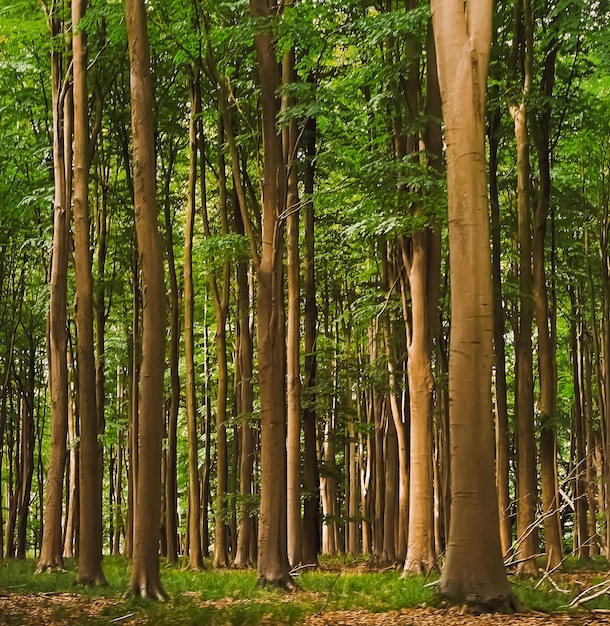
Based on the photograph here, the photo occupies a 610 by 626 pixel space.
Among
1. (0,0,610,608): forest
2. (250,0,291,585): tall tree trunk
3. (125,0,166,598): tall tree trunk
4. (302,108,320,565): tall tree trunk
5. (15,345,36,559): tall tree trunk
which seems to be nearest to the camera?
A: (0,0,610,608): forest

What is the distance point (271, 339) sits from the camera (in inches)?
→ 463

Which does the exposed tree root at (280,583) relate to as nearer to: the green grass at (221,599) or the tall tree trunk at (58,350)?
the green grass at (221,599)

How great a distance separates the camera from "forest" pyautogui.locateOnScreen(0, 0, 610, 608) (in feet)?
28.8

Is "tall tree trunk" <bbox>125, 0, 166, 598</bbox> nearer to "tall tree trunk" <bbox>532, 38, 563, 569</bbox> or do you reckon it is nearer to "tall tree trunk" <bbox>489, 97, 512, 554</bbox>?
"tall tree trunk" <bbox>489, 97, 512, 554</bbox>

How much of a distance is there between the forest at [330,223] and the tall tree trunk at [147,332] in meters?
0.03

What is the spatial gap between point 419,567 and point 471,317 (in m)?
5.96

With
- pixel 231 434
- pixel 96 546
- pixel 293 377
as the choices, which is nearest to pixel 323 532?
pixel 231 434

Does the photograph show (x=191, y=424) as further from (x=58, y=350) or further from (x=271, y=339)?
(x=271, y=339)

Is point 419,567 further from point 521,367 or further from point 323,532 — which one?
point 323,532

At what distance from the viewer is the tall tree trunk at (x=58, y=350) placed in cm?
1429

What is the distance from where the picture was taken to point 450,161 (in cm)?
876

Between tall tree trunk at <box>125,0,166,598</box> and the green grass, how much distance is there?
549mm

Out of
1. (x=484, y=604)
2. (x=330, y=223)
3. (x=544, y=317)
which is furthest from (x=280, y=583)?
(x=330, y=223)

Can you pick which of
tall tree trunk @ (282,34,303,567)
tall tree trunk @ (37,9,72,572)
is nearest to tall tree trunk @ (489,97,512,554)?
tall tree trunk @ (282,34,303,567)
